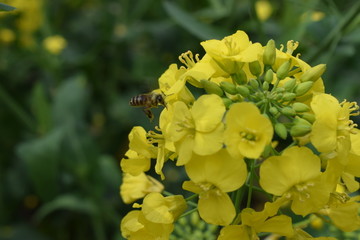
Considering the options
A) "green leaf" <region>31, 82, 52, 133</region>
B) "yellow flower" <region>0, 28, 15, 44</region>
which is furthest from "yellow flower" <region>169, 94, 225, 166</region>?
"yellow flower" <region>0, 28, 15, 44</region>

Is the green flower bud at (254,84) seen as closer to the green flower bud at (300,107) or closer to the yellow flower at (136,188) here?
the green flower bud at (300,107)

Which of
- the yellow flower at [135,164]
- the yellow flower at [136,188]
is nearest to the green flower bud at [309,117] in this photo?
the yellow flower at [135,164]

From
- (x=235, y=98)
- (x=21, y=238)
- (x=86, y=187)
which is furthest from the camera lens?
(x=21, y=238)

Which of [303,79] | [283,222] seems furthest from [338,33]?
[283,222]

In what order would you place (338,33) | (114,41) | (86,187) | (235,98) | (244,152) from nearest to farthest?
(244,152) < (235,98) < (338,33) < (86,187) < (114,41)

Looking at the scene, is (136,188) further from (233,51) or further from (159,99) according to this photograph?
(233,51)

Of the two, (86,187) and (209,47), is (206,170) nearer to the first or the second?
(209,47)

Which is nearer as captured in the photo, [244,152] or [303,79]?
[244,152]
